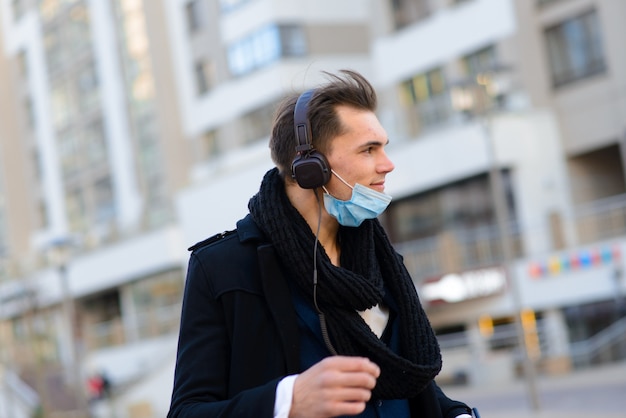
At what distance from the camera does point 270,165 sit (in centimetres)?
4094

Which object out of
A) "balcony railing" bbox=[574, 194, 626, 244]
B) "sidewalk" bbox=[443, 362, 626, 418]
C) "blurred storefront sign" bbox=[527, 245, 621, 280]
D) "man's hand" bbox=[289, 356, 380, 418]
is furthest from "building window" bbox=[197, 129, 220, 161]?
"man's hand" bbox=[289, 356, 380, 418]

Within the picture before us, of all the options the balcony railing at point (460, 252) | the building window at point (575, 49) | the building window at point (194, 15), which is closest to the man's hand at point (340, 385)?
the balcony railing at point (460, 252)

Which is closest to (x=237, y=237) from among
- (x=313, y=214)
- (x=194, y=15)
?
(x=313, y=214)

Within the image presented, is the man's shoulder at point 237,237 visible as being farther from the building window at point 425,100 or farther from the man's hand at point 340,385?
the building window at point 425,100

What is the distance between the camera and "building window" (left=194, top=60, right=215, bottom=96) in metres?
44.4

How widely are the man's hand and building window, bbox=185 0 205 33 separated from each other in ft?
140

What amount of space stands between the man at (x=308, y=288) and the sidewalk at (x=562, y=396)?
14165 mm

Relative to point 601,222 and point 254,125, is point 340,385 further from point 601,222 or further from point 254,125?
point 254,125

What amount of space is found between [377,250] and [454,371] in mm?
26420

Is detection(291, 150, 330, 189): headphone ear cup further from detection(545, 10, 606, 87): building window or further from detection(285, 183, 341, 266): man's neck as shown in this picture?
→ detection(545, 10, 606, 87): building window

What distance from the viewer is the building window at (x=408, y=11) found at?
36000 millimetres

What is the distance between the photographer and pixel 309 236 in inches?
119

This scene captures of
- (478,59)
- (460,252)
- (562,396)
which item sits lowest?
(562,396)

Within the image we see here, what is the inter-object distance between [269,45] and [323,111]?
3890 cm
